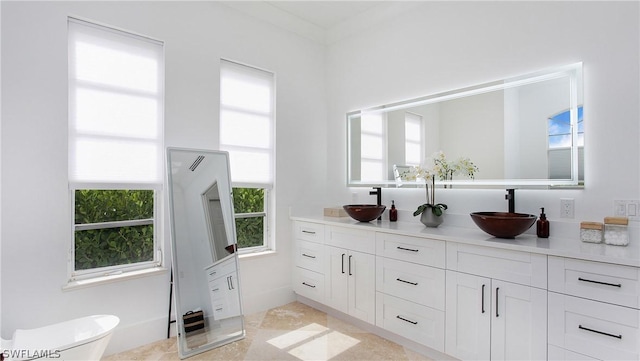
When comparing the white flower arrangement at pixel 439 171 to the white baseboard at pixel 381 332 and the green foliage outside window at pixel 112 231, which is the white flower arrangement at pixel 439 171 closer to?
the white baseboard at pixel 381 332

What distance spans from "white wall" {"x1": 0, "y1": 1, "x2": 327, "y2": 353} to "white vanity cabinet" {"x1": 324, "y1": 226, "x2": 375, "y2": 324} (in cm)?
68

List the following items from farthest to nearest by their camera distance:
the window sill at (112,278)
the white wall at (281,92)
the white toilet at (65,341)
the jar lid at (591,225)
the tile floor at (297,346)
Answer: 1. the tile floor at (297,346)
2. the window sill at (112,278)
3. the white wall at (281,92)
4. the jar lid at (591,225)
5. the white toilet at (65,341)

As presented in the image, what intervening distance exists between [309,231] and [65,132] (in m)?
2.18

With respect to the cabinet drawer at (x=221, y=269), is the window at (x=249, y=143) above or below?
above

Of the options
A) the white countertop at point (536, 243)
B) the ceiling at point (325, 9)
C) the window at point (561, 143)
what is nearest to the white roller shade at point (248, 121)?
the ceiling at point (325, 9)

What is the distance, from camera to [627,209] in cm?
205

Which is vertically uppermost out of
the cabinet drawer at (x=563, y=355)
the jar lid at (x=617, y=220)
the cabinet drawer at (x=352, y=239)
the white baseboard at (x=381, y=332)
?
the jar lid at (x=617, y=220)

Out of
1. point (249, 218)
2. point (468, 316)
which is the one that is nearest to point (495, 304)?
point (468, 316)

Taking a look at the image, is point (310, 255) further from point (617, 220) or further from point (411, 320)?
point (617, 220)

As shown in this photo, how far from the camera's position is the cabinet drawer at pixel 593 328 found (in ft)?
5.30

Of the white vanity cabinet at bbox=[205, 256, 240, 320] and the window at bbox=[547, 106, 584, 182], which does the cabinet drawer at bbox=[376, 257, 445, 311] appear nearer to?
the window at bbox=[547, 106, 584, 182]

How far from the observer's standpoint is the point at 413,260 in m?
2.49

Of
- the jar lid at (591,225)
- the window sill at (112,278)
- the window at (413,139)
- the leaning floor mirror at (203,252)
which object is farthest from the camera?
the window at (413,139)

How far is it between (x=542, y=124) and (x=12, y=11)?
12.2 feet
